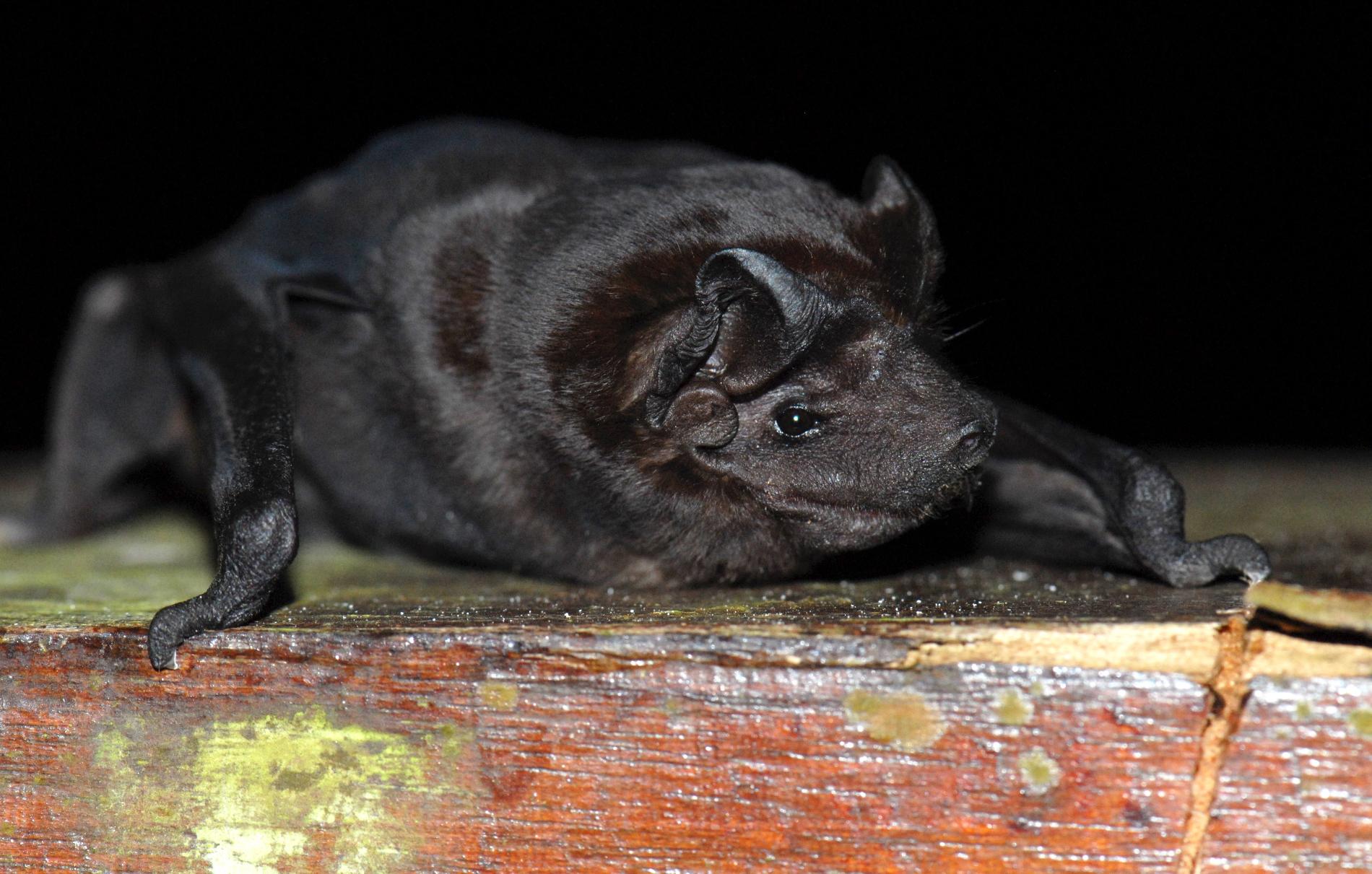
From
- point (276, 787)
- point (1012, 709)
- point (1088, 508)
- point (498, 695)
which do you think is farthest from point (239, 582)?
point (1088, 508)

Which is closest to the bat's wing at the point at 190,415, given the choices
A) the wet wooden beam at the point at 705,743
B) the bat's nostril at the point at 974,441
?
the wet wooden beam at the point at 705,743

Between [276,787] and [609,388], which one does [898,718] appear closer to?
[609,388]

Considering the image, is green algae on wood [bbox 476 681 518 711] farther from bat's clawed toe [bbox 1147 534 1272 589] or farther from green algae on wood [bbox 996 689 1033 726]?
bat's clawed toe [bbox 1147 534 1272 589]

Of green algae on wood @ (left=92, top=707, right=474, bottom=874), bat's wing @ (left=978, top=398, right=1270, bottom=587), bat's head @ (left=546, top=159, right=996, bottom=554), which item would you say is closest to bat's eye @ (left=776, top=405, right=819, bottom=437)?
bat's head @ (left=546, top=159, right=996, bottom=554)

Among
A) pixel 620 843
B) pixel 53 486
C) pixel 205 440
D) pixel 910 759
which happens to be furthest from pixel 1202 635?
pixel 53 486

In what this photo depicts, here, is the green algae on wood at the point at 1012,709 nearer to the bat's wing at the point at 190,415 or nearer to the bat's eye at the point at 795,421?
the bat's eye at the point at 795,421

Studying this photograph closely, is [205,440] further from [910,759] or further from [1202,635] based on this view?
[1202,635]
